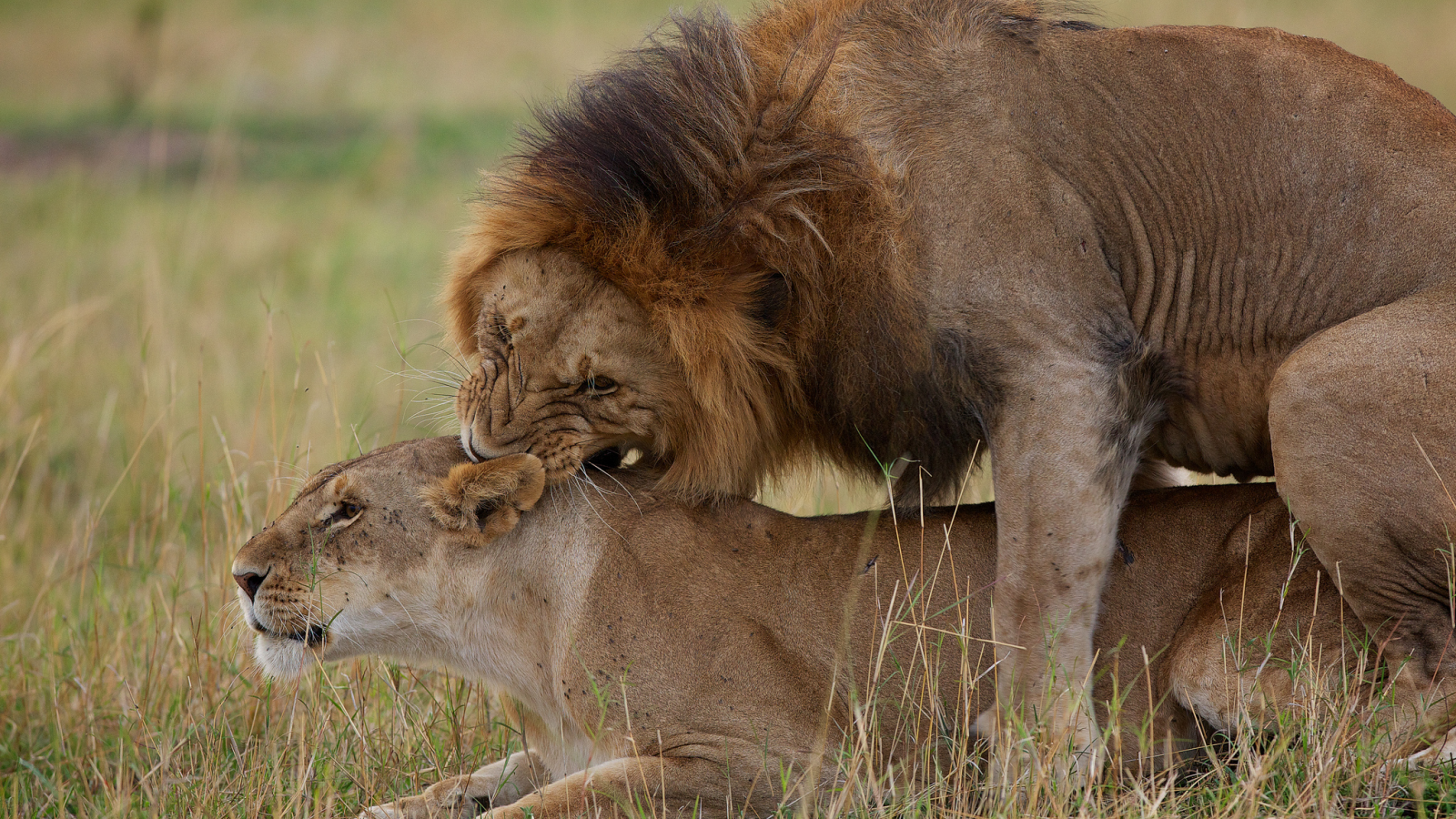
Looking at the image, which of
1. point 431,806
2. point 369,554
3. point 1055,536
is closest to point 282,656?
point 369,554

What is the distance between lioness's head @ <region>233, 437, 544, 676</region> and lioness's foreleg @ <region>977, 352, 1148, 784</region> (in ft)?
3.41

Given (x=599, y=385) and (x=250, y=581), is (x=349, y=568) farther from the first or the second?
(x=599, y=385)

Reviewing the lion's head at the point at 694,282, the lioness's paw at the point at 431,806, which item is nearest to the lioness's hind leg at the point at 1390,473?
the lion's head at the point at 694,282

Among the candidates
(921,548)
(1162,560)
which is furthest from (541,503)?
(1162,560)

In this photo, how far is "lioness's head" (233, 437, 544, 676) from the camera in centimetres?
323

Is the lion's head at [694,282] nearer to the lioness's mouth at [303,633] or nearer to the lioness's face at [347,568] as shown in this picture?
the lioness's face at [347,568]

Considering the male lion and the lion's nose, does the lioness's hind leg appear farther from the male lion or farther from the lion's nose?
the lion's nose

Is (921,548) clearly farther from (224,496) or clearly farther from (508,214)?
(224,496)

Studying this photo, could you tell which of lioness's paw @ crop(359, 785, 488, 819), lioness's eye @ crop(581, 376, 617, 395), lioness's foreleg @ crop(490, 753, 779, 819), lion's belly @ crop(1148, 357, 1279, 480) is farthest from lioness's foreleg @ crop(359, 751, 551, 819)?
lion's belly @ crop(1148, 357, 1279, 480)

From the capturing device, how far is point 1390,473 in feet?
9.53

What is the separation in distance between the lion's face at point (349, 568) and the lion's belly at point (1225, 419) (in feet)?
5.59

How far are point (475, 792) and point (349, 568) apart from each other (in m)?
0.66

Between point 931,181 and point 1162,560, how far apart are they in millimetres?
1017

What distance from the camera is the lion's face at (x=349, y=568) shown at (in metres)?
3.23
